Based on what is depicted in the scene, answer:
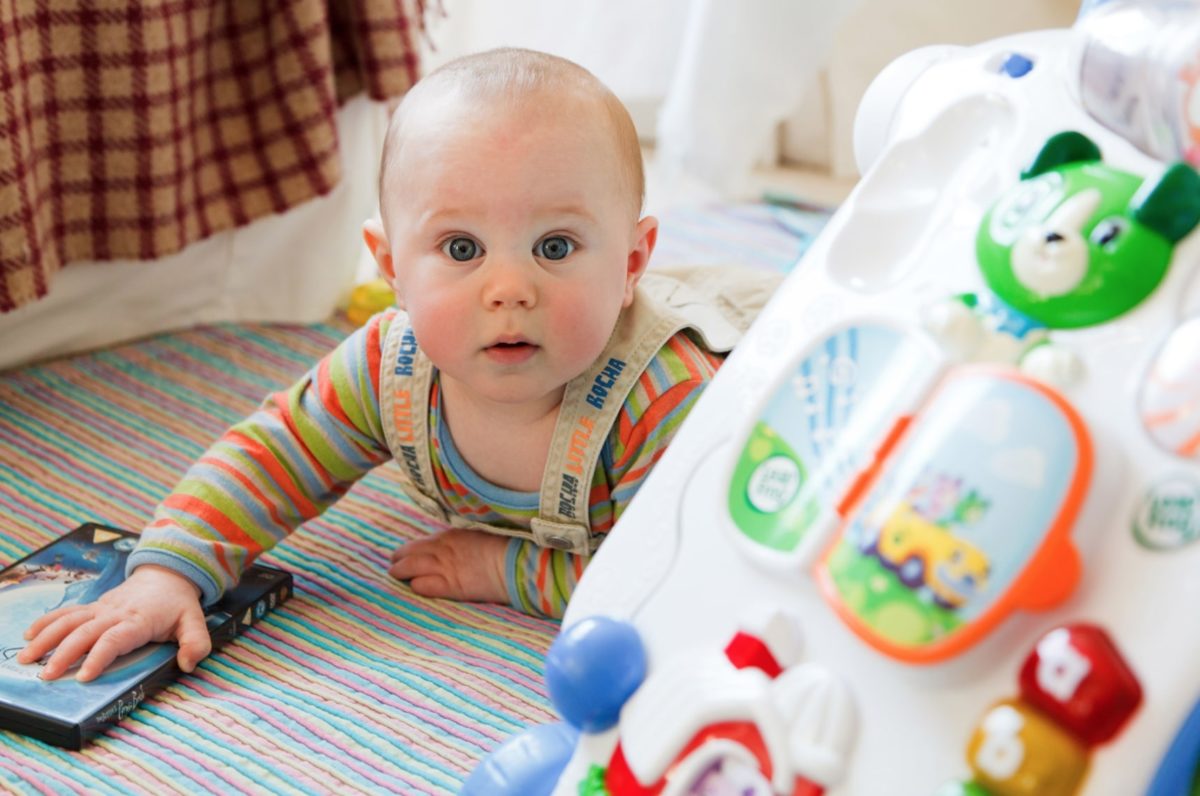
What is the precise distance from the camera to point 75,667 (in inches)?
30.7

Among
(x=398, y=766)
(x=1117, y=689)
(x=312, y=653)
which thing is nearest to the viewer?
(x=1117, y=689)

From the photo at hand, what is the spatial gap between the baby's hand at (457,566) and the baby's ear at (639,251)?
202 mm

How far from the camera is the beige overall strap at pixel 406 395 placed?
0.90 m

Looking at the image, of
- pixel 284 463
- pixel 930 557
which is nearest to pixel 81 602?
pixel 284 463

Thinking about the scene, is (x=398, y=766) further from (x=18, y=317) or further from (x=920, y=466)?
(x=18, y=317)

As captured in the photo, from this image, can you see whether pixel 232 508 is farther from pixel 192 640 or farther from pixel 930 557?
pixel 930 557

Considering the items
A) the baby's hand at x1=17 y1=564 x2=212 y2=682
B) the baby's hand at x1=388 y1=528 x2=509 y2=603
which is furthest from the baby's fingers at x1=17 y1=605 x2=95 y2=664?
the baby's hand at x1=388 y1=528 x2=509 y2=603

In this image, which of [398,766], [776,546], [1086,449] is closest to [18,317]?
[398,766]

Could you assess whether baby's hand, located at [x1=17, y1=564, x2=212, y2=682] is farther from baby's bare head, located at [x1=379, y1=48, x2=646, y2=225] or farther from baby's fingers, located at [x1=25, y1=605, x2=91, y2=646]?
baby's bare head, located at [x1=379, y1=48, x2=646, y2=225]

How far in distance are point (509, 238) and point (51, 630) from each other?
36 centimetres

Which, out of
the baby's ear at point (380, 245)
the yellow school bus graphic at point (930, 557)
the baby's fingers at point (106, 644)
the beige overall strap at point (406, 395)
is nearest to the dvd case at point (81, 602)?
the baby's fingers at point (106, 644)

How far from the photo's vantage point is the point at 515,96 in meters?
0.78

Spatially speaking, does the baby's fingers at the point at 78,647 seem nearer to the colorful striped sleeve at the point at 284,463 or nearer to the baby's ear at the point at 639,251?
the colorful striped sleeve at the point at 284,463

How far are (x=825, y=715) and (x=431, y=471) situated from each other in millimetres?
453
